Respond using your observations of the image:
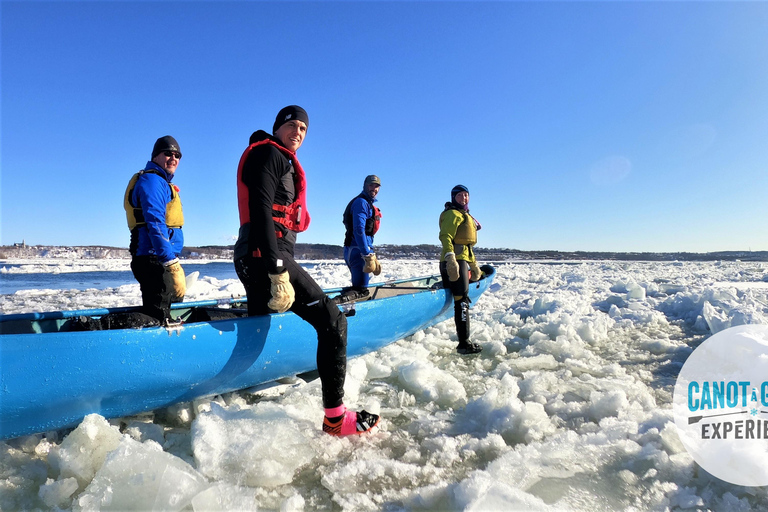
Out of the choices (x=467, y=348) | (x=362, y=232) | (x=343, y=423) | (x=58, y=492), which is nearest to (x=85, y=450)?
(x=58, y=492)

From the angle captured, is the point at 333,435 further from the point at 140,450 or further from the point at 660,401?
the point at 660,401

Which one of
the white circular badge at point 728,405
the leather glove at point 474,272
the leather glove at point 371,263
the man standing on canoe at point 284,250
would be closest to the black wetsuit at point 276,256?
the man standing on canoe at point 284,250

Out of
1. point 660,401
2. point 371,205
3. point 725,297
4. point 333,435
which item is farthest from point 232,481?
point 725,297

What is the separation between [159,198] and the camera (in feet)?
8.84

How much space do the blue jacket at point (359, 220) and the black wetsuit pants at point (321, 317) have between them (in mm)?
2381

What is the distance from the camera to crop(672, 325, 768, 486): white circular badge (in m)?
1.77

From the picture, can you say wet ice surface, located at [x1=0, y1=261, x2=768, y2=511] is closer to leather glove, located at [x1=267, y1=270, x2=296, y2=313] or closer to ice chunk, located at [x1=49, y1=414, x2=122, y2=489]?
ice chunk, located at [x1=49, y1=414, x2=122, y2=489]

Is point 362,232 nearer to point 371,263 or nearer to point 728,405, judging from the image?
point 371,263

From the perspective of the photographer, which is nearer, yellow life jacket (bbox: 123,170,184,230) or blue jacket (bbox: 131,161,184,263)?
blue jacket (bbox: 131,161,184,263)

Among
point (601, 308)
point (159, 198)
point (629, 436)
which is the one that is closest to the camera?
point (629, 436)

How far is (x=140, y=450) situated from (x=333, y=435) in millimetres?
933

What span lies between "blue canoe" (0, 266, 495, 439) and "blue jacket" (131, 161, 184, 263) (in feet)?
2.10

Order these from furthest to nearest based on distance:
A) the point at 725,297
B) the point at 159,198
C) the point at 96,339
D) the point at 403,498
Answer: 1. the point at 725,297
2. the point at 159,198
3. the point at 96,339
4. the point at 403,498

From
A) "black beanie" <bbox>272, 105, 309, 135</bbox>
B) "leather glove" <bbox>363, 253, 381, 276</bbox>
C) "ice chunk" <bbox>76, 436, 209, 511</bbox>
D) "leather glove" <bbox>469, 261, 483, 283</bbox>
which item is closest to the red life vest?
"black beanie" <bbox>272, 105, 309, 135</bbox>
